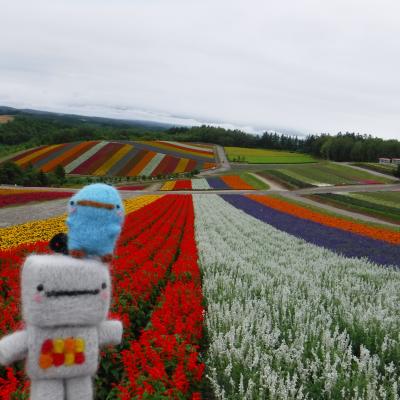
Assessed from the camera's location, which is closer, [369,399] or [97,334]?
[97,334]

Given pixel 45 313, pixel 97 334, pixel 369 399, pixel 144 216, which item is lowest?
pixel 144 216

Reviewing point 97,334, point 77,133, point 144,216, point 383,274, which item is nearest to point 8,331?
point 97,334

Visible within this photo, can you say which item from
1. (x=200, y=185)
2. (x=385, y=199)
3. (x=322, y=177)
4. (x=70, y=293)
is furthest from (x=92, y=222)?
(x=322, y=177)

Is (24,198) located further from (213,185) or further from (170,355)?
(170,355)

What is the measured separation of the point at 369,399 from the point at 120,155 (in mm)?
75060

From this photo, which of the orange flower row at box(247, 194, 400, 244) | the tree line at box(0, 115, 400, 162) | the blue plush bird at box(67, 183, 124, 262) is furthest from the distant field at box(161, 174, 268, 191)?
the tree line at box(0, 115, 400, 162)

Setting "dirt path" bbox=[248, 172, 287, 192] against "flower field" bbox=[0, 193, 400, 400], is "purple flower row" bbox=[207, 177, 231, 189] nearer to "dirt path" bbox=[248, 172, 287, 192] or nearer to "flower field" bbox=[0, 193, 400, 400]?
"dirt path" bbox=[248, 172, 287, 192]

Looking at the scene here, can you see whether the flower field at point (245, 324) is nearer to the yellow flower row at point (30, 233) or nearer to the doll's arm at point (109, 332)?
the doll's arm at point (109, 332)

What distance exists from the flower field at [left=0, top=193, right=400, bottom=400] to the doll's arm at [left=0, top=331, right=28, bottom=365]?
118 centimetres

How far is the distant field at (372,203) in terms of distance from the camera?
30344 millimetres

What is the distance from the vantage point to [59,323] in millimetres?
2613

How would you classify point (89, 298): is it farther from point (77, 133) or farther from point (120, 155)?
point (77, 133)

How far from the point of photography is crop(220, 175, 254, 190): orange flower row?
50.6 meters

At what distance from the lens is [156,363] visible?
4.09 meters
